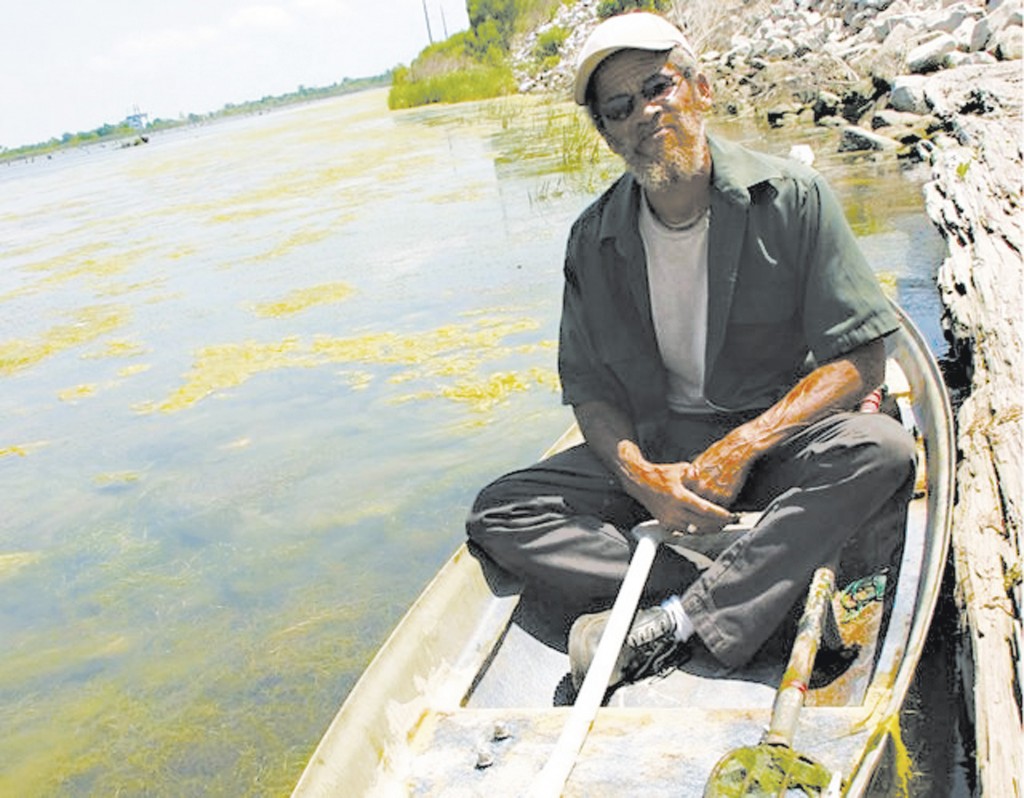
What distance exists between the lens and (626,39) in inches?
94.0

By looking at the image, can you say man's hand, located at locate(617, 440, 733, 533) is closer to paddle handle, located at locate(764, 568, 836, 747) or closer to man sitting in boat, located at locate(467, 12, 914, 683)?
man sitting in boat, located at locate(467, 12, 914, 683)

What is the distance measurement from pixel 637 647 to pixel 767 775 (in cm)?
62

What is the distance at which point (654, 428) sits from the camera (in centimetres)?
277

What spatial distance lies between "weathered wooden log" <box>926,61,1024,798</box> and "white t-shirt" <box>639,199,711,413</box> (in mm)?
757

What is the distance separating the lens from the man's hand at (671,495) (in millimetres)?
2424

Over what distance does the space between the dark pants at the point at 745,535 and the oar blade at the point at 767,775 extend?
510mm

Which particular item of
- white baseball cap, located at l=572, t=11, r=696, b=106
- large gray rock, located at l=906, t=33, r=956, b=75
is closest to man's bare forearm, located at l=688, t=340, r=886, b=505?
white baseball cap, located at l=572, t=11, r=696, b=106

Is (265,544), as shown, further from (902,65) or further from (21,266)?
(902,65)

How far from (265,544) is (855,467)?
9.00ft

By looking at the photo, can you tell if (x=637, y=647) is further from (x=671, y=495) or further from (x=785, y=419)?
(x=785, y=419)

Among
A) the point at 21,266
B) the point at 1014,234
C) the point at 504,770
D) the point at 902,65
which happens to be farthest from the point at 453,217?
the point at 504,770

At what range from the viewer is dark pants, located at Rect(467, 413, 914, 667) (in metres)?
2.29

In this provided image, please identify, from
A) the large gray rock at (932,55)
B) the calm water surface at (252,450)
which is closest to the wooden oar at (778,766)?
the calm water surface at (252,450)

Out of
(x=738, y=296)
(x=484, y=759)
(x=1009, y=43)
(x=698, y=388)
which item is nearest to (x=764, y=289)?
(x=738, y=296)
